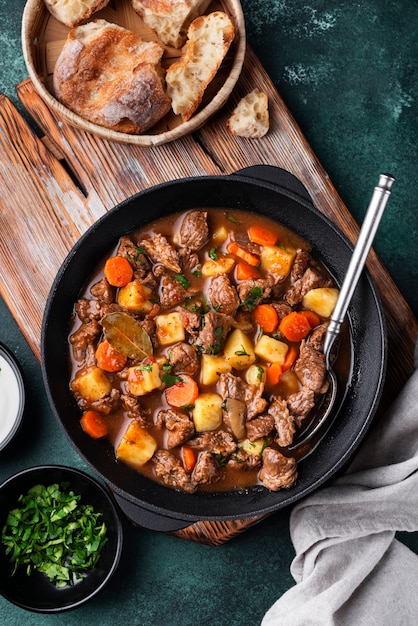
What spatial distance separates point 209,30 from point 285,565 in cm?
325

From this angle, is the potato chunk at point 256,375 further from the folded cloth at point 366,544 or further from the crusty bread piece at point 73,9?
the crusty bread piece at point 73,9

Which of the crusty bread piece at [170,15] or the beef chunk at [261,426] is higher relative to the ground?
the crusty bread piece at [170,15]

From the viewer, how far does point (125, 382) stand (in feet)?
12.8

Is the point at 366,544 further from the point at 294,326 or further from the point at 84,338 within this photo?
the point at 84,338

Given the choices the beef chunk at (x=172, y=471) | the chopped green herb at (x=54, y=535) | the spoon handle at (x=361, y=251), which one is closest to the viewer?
the spoon handle at (x=361, y=251)

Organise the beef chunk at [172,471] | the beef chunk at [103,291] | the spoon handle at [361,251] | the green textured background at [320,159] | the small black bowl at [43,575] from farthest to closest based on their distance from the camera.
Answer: the green textured background at [320,159]
the small black bowl at [43,575]
the beef chunk at [103,291]
the beef chunk at [172,471]
the spoon handle at [361,251]

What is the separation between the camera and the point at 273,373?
389 cm

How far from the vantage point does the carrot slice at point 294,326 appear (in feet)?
12.7

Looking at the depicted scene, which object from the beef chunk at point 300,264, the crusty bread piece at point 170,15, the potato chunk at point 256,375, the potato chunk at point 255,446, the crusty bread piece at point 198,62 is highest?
the crusty bread piece at point 170,15

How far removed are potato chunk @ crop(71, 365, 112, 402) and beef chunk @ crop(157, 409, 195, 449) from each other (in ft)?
1.14

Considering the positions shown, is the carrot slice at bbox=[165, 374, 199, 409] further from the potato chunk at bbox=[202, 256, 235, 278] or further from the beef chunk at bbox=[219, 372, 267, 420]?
the potato chunk at bbox=[202, 256, 235, 278]

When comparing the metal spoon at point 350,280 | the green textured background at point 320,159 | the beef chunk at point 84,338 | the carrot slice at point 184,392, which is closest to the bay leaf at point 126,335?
the beef chunk at point 84,338

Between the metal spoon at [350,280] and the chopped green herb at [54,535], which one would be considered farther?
the chopped green herb at [54,535]

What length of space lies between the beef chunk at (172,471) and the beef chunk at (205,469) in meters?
0.04
